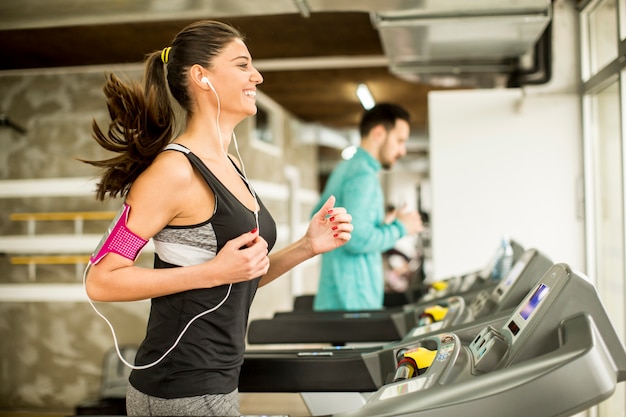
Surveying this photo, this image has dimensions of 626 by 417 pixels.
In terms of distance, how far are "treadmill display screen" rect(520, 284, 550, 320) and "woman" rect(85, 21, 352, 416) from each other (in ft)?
1.76

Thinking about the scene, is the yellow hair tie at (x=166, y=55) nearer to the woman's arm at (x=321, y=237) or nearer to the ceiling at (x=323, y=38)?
the ceiling at (x=323, y=38)

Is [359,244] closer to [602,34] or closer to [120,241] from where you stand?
[120,241]

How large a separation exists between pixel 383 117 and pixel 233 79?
6.24 feet

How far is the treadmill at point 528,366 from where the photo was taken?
3.62 ft

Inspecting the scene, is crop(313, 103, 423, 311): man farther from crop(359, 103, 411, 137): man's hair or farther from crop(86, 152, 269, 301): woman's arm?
crop(86, 152, 269, 301): woman's arm

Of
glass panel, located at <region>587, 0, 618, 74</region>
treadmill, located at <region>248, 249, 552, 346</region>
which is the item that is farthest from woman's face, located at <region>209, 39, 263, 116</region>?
glass panel, located at <region>587, 0, 618, 74</region>

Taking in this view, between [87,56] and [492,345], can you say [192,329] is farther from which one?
[87,56]

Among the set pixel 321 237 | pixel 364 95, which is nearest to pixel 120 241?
pixel 321 237

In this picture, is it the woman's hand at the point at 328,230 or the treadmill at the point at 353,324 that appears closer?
the woman's hand at the point at 328,230

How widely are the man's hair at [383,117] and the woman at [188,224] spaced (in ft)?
6.01

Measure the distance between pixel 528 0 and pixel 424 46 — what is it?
0.94 meters

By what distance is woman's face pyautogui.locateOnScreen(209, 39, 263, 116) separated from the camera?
1533 millimetres

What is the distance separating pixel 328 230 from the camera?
172 cm

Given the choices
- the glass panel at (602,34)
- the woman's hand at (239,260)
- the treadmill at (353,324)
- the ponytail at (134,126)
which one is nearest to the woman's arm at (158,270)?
the woman's hand at (239,260)
